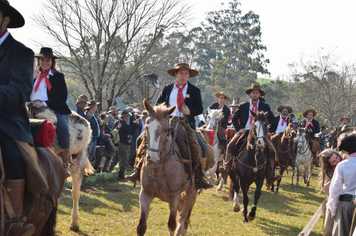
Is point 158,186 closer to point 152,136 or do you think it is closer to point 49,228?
point 152,136

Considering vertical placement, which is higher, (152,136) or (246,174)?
(152,136)

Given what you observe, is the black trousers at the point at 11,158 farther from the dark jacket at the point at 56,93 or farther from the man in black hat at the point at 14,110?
the dark jacket at the point at 56,93

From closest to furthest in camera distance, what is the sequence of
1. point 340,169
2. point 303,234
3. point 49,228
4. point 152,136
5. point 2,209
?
point 2,209 < point 49,228 < point 340,169 < point 152,136 < point 303,234

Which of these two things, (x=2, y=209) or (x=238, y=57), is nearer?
(x=2, y=209)

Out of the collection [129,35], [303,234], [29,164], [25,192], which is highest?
[129,35]

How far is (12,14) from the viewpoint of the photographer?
353 cm

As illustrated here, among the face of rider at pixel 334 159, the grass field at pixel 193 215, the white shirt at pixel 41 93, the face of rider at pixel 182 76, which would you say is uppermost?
the face of rider at pixel 182 76

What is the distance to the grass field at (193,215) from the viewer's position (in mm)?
8273

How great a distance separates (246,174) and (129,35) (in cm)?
1662

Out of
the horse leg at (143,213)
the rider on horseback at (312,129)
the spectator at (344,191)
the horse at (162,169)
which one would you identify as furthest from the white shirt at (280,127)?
the horse leg at (143,213)

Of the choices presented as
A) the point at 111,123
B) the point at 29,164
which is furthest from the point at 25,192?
the point at 111,123

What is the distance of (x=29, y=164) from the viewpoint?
138 inches

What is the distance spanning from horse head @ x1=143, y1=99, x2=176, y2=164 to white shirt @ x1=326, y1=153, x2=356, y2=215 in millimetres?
2559

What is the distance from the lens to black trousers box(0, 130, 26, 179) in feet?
11.1
